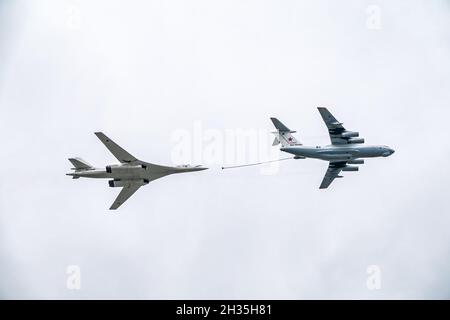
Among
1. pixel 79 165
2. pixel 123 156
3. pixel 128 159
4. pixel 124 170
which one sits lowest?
pixel 124 170

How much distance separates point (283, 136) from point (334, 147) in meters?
5.13

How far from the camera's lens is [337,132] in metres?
77.8

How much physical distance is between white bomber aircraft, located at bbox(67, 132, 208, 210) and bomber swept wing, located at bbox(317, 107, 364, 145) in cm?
1597

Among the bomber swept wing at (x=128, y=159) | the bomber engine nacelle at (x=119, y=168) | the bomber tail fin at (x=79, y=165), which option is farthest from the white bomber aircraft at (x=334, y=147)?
the bomber tail fin at (x=79, y=165)

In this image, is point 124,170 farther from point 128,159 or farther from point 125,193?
point 125,193

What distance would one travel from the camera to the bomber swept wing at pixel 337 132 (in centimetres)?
7738

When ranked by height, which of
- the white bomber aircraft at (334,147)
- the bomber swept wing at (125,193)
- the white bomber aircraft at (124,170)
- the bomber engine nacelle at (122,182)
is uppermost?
the white bomber aircraft at (334,147)

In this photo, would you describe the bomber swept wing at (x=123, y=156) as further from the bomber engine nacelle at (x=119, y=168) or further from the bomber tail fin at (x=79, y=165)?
the bomber tail fin at (x=79, y=165)

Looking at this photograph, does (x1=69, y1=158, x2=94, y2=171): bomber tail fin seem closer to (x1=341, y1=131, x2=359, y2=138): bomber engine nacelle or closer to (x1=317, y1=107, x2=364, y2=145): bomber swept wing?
(x1=317, y1=107, x2=364, y2=145): bomber swept wing

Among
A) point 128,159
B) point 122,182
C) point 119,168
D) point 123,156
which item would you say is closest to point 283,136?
point 128,159

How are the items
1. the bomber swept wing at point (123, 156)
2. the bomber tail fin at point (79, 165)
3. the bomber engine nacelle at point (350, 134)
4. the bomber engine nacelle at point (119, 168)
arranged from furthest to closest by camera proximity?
the bomber engine nacelle at point (350, 134) < the bomber tail fin at point (79, 165) < the bomber engine nacelle at point (119, 168) < the bomber swept wing at point (123, 156)

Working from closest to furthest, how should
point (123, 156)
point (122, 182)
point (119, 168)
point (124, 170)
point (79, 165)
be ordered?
point (123, 156)
point (119, 168)
point (124, 170)
point (79, 165)
point (122, 182)
